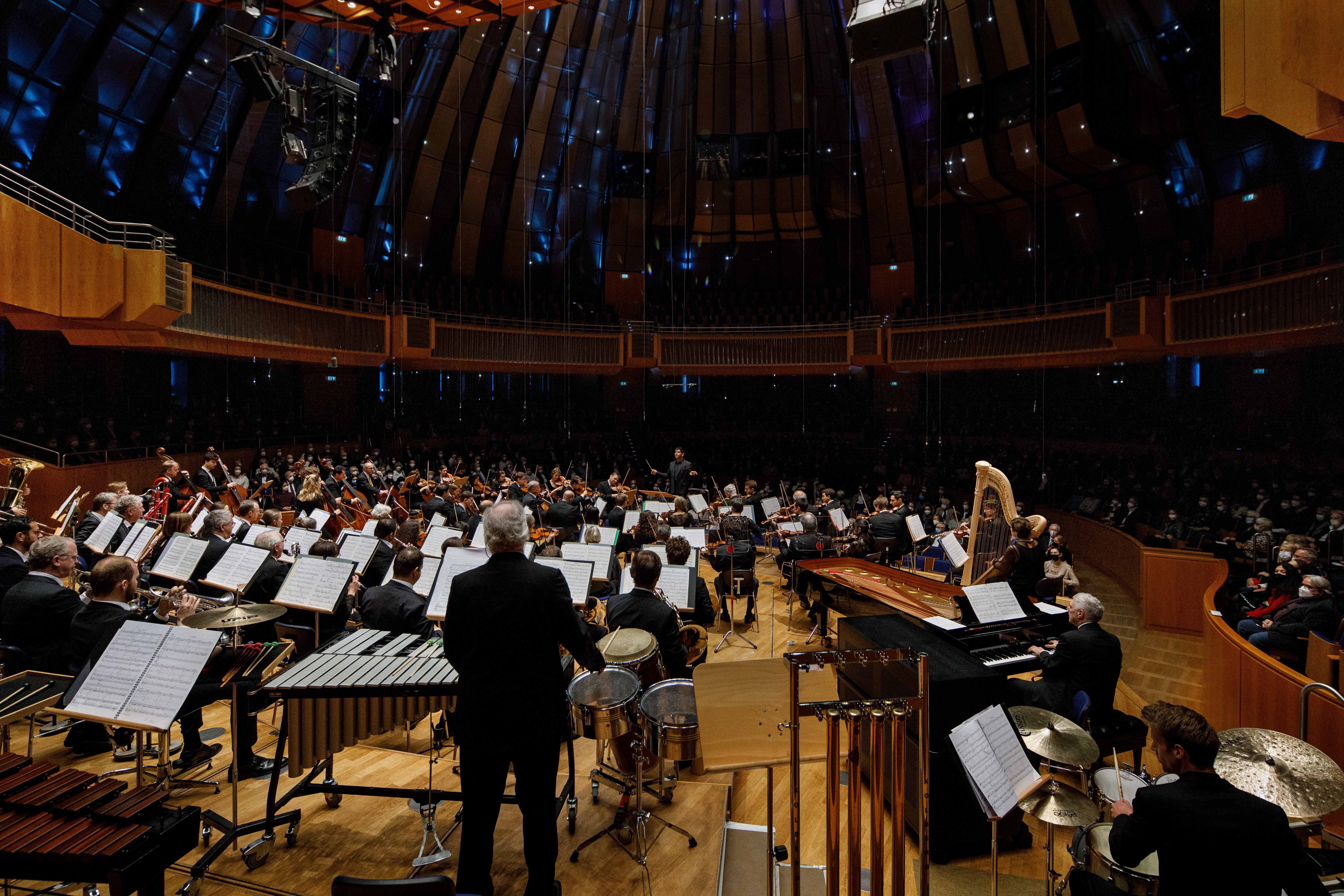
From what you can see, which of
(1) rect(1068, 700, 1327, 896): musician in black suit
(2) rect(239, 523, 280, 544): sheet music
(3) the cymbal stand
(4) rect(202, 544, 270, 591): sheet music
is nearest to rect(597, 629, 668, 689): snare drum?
(3) the cymbal stand

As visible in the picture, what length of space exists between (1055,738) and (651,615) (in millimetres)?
2049

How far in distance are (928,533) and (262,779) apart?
8734 mm

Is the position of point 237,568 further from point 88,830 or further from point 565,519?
point 565,519

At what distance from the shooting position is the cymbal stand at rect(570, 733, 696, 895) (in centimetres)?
328

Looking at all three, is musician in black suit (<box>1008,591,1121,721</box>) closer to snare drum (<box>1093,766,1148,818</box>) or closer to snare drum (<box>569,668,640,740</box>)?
snare drum (<box>1093,766,1148,818</box>)

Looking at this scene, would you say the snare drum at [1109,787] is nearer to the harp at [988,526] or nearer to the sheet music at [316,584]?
the harp at [988,526]

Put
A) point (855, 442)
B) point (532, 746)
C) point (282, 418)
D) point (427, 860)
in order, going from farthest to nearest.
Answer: point (855, 442) < point (282, 418) < point (427, 860) < point (532, 746)

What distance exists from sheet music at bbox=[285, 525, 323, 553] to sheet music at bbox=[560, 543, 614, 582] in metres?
2.25

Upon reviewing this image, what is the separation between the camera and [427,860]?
10.5 feet

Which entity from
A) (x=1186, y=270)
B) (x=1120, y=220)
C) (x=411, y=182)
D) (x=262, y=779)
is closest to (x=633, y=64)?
(x=411, y=182)

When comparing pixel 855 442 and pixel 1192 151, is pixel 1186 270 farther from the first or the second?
pixel 855 442

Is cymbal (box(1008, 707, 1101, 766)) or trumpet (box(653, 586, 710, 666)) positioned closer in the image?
cymbal (box(1008, 707, 1101, 766))

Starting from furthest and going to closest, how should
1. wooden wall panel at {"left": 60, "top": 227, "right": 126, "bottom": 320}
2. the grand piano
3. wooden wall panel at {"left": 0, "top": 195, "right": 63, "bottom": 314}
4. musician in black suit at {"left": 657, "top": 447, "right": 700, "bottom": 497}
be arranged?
musician in black suit at {"left": 657, "top": 447, "right": 700, "bottom": 497}, wooden wall panel at {"left": 60, "top": 227, "right": 126, "bottom": 320}, wooden wall panel at {"left": 0, "top": 195, "right": 63, "bottom": 314}, the grand piano

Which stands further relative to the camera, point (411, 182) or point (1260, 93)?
point (411, 182)
